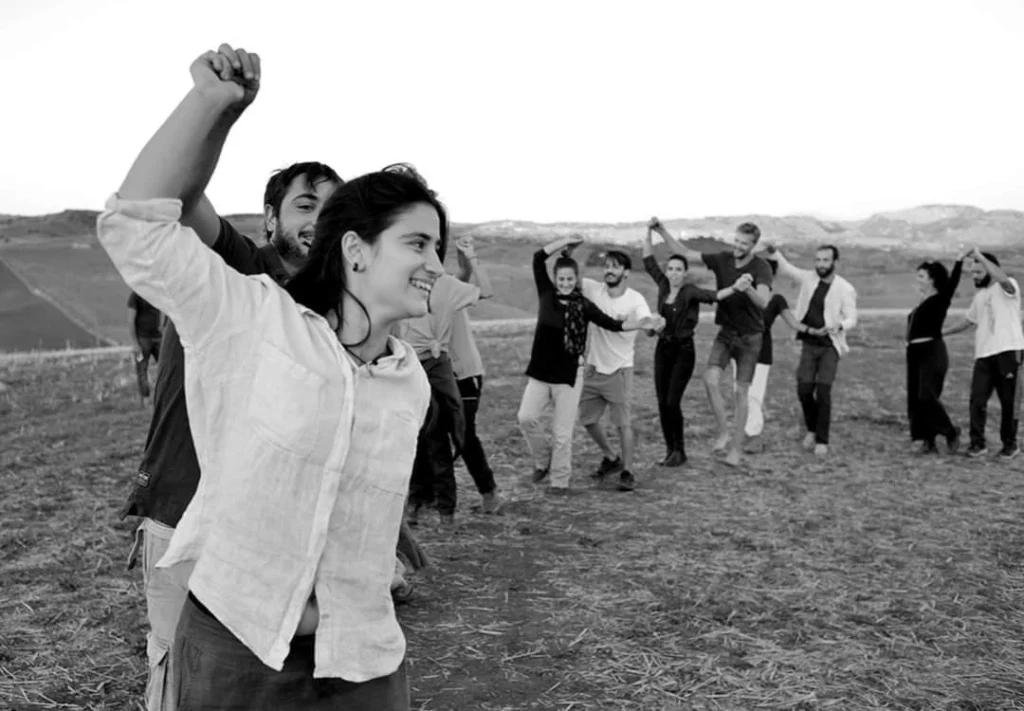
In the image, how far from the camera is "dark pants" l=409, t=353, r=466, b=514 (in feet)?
→ 22.3

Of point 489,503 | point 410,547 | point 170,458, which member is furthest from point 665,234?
point 170,458

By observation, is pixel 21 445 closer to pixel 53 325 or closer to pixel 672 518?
pixel 672 518

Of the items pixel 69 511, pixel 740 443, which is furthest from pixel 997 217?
pixel 69 511

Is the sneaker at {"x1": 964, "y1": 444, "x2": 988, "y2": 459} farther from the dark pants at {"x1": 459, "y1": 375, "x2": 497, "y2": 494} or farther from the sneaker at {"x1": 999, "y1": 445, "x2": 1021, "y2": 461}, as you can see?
the dark pants at {"x1": 459, "y1": 375, "x2": 497, "y2": 494}

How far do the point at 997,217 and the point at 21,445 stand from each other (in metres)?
75.7

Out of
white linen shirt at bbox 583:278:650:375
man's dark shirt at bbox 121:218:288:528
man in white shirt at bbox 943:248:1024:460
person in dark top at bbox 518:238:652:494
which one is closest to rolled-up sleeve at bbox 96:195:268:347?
man's dark shirt at bbox 121:218:288:528

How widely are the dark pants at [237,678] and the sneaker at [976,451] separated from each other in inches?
359

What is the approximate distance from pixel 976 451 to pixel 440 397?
596 cm

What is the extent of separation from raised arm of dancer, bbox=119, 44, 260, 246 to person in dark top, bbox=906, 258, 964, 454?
911 centimetres

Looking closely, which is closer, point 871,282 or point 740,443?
point 740,443

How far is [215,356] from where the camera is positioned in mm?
2018

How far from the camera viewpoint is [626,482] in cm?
827

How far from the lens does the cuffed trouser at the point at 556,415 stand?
25.8ft

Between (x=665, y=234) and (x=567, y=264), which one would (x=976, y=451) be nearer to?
(x=665, y=234)
